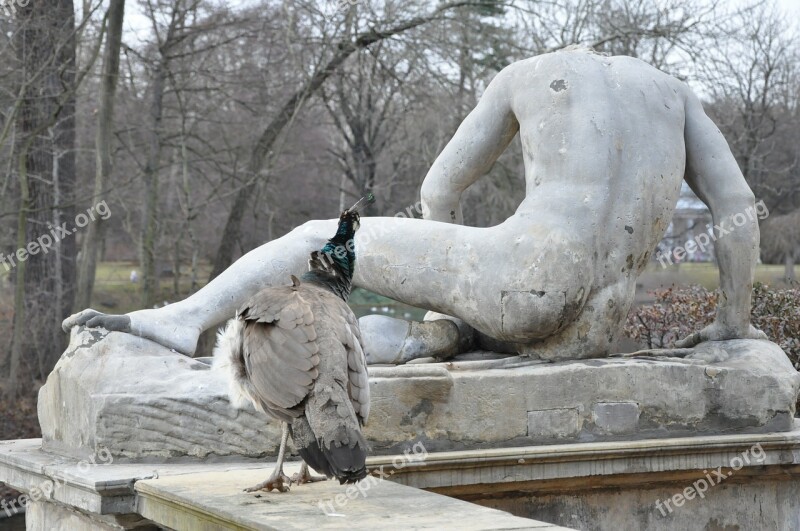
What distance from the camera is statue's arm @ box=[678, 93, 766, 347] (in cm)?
541

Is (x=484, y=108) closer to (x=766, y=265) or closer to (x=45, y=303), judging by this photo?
(x=45, y=303)

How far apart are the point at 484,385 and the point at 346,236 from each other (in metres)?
1.17

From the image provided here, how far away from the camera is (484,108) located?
18.1ft

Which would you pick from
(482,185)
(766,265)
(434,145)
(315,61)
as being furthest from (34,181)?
(766,265)

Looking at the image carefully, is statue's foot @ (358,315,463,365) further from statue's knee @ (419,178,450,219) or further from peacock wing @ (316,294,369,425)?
peacock wing @ (316,294,369,425)

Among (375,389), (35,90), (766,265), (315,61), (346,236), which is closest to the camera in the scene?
(346,236)

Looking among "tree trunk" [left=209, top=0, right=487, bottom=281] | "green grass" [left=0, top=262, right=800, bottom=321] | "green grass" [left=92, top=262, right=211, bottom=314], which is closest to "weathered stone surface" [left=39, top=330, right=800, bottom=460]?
"tree trunk" [left=209, top=0, right=487, bottom=281]

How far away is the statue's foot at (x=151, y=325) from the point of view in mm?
4754

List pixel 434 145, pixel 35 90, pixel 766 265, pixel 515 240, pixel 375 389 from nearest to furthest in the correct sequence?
pixel 375 389, pixel 515 240, pixel 35 90, pixel 434 145, pixel 766 265

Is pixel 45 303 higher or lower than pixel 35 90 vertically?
lower

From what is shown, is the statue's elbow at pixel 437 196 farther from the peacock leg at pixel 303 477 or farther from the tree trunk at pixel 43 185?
the tree trunk at pixel 43 185

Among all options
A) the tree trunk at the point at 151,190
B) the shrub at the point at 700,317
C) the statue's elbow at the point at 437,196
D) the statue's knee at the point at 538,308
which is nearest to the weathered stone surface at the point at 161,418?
the statue's knee at the point at 538,308

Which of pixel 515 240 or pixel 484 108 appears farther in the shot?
pixel 484 108

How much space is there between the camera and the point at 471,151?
556cm
